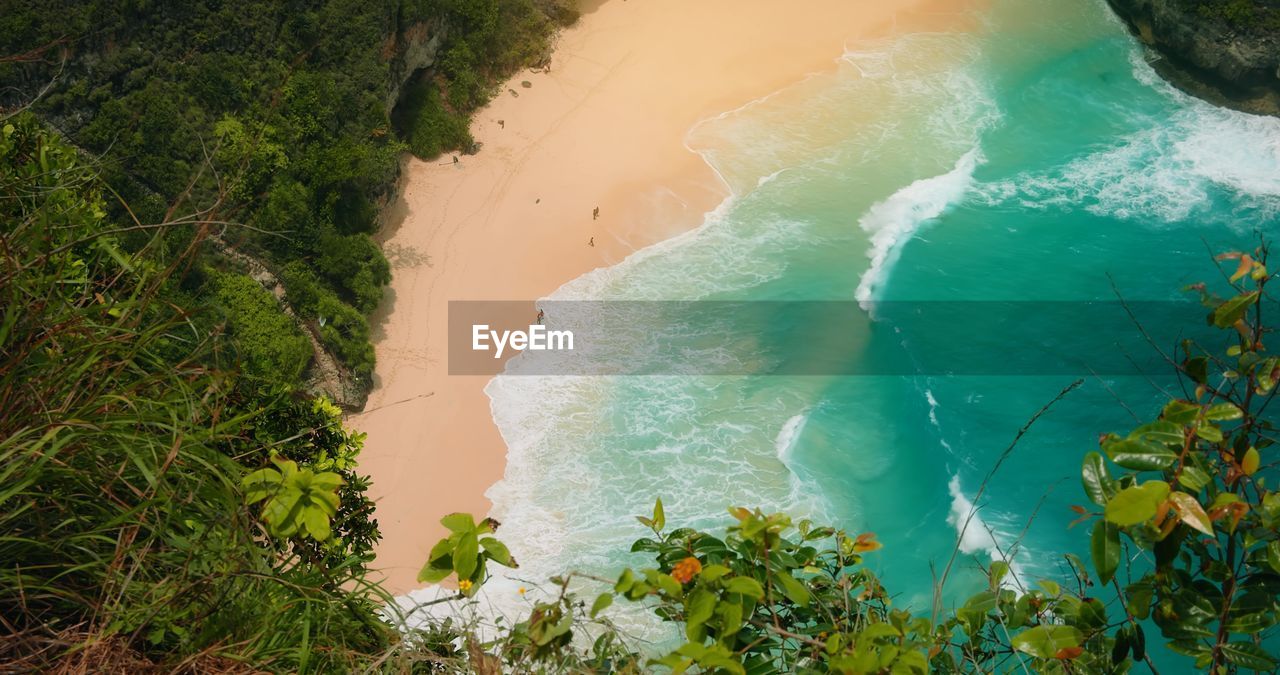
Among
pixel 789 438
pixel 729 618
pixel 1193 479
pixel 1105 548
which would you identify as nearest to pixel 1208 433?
pixel 1193 479

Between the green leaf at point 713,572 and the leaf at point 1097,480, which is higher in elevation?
the leaf at point 1097,480

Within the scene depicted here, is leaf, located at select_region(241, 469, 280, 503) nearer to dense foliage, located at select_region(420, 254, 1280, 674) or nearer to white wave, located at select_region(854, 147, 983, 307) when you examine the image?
dense foliage, located at select_region(420, 254, 1280, 674)

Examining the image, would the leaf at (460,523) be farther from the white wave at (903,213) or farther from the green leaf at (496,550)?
the white wave at (903,213)

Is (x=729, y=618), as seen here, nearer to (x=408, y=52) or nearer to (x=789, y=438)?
(x=789, y=438)

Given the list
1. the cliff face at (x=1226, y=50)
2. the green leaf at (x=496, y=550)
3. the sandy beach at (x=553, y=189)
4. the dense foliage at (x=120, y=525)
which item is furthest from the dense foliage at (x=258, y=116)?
the cliff face at (x=1226, y=50)

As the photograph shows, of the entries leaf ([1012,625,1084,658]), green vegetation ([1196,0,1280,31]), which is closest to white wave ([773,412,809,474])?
leaf ([1012,625,1084,658])

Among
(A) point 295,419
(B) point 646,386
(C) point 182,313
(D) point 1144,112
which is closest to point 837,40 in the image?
(D) point 1144,112

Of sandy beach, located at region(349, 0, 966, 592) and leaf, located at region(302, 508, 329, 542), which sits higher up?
leaf, located at region(302, 508, 329, 542)

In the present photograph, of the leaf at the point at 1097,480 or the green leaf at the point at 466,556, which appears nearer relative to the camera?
the leaf at the point at 1097,480
